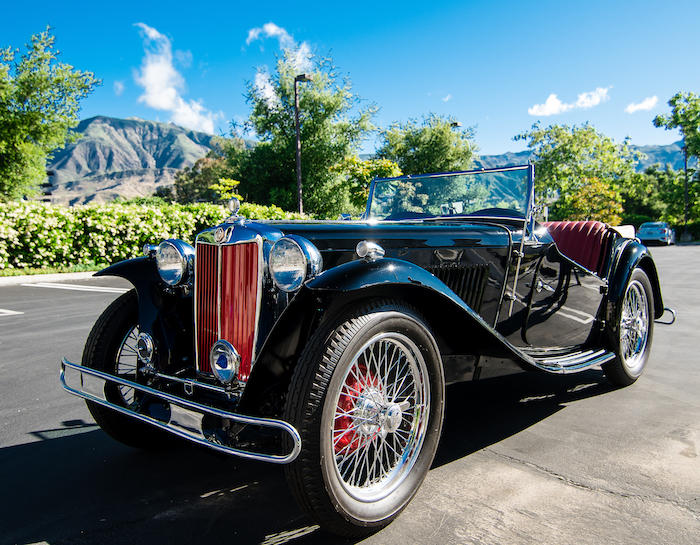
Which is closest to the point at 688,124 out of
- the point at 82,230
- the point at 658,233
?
the point at 658,233

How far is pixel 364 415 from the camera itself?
6.54 ft

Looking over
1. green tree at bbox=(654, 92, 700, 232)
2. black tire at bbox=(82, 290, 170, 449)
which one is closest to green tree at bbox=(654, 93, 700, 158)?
green tree at bbox=(654, 92, 700, 232)

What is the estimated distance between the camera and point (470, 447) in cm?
267

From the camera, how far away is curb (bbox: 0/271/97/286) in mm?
9984

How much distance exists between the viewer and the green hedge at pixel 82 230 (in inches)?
425

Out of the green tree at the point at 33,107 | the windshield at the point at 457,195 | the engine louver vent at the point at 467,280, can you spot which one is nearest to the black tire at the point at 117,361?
the engine louver vent at the point at 467,280

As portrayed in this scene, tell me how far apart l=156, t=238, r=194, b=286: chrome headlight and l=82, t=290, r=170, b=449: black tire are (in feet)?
0.74

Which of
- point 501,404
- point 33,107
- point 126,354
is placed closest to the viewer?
point 126,354

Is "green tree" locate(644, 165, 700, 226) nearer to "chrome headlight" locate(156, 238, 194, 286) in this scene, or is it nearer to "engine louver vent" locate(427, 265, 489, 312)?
"engine louver vent" locate(427, 265, 489, 312)

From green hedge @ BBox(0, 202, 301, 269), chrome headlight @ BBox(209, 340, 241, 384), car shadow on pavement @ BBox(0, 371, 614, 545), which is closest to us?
car shadow on pavement @ BBox(0, 371, 614, 545)

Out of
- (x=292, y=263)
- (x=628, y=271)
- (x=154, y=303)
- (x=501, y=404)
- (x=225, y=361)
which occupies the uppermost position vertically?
(x=292, y=263)

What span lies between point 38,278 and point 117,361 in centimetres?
949

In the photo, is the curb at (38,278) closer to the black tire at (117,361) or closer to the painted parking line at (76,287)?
the painted parking line at (76,287)

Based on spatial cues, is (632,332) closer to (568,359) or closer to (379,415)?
(568,359)
